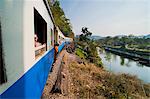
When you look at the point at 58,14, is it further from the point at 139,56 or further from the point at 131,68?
the point at 139,56

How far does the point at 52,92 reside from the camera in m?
6.38

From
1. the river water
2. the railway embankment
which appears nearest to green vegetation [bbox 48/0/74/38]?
the river water

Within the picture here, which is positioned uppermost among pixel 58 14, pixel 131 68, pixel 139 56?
pixel 58 14

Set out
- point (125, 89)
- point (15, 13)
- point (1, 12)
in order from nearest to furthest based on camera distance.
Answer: point (1, 12) → point (15, 13) → point (125, 89)

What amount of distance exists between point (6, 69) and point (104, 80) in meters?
9.42

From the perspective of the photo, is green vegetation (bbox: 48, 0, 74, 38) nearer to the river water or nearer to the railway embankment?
the river water

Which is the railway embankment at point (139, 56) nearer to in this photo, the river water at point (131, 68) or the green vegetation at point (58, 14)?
the river water at point (131, 68)

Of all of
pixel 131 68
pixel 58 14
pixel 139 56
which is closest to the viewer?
pixel 131 68

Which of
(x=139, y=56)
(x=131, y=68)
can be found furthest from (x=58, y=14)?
(x=139, y=56)

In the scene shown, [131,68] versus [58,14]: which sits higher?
[58,14]

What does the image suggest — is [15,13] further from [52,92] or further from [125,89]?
[125,89]

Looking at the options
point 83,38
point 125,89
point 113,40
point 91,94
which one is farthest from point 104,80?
point 113,40

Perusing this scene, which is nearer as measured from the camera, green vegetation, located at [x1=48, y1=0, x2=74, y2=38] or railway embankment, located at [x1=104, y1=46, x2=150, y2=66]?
green vegetation, located at [x1=48, y1=0, x2=74, y2=38]

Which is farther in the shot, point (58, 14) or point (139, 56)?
point (139, 56)
